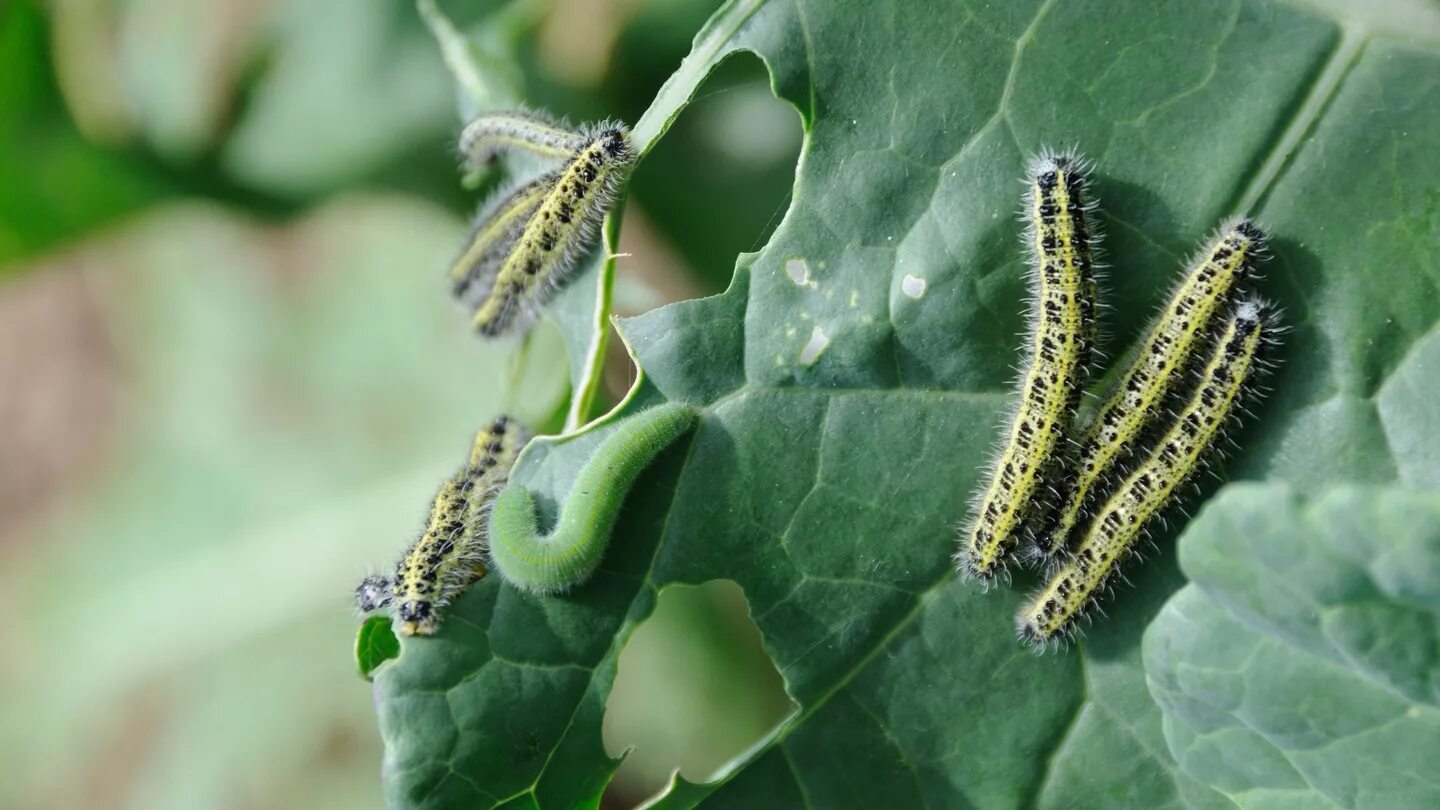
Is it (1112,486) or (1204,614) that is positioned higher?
(1112,486)

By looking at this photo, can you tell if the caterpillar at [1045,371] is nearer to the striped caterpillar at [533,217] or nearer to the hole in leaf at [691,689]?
the striped caterpillar at [533,217]

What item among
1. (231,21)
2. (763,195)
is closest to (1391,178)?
(763,195)

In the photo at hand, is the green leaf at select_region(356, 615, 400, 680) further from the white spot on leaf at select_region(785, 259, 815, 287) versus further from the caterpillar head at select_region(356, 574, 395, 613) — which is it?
the white spot on leaf at select_region(785, 259, 815, 287)

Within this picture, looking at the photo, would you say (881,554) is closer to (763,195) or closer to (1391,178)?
(1391,178)

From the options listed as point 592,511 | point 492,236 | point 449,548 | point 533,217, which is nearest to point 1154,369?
point 592,511

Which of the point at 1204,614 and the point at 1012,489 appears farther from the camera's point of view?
the point at 1012,489

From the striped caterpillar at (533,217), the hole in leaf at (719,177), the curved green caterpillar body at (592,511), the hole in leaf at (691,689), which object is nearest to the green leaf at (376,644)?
the curved green caterpillar body at (592,511)
